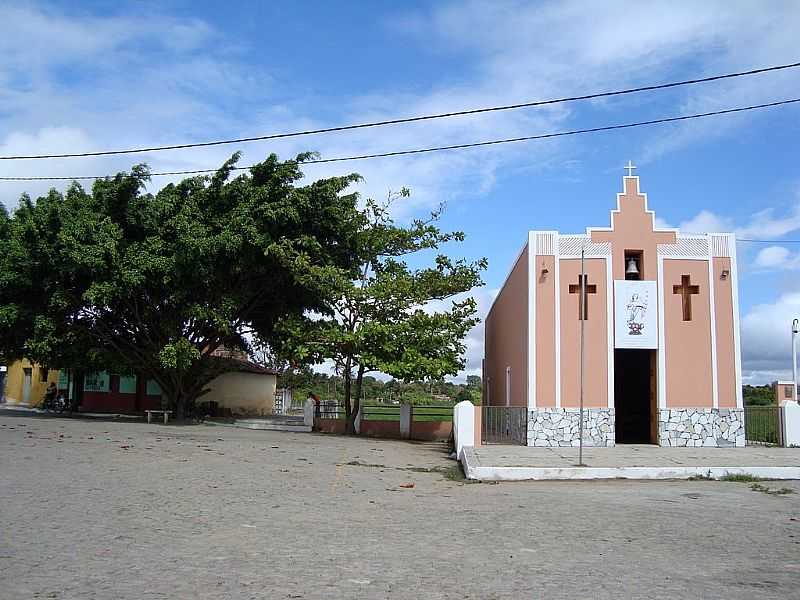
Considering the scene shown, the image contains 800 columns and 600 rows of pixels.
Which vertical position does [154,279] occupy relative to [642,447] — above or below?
above

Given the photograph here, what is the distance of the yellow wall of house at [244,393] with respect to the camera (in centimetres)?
3866

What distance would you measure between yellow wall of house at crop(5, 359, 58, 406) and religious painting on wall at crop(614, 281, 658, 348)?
34676 mm

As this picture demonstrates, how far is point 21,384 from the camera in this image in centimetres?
4575

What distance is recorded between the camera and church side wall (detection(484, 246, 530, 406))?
21688 millimetres

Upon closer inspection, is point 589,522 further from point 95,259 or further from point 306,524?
point 95,259

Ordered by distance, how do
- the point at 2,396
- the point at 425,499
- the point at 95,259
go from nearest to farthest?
the point at 425,499, the point at 95,259, the point at 2,396

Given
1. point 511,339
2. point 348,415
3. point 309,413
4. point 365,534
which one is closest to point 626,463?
point 365,534

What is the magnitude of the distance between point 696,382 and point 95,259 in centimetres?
1848

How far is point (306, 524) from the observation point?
907cm

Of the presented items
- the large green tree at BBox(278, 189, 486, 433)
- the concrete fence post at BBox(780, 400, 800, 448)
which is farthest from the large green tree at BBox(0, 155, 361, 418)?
the concrete fence post at BBox(780, 400, 800, 448)

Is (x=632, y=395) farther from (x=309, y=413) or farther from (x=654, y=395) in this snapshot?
(x=309, y=413)

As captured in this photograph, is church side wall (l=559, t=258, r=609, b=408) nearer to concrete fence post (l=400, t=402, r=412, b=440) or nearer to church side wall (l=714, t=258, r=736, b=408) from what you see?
church side wall (l=714, t=258, r=736, b=408)

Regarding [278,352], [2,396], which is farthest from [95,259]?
[2,396]

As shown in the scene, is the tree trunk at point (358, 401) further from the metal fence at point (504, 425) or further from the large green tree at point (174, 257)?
the metal fence at point (504, 425)
